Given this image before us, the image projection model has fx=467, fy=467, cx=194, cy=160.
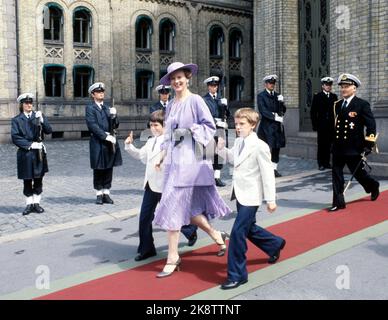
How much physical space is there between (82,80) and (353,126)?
20398 millimetres

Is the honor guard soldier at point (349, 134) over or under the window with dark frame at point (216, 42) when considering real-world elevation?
under

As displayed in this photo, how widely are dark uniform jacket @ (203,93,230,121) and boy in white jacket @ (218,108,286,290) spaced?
4622 millimetres

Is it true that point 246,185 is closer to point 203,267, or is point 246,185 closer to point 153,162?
point 203,267

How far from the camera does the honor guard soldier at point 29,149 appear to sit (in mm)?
7465

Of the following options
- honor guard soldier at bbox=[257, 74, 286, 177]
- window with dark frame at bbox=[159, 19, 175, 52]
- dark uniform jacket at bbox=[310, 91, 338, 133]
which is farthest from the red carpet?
window with dark frame at bbox=[159, 19, 175, 52]

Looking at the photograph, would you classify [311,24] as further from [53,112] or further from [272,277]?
[53,112]

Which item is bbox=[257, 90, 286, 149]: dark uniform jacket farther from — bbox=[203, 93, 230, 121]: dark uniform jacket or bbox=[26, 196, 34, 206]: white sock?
bbox=[26, 196, 34, 206]: white sock

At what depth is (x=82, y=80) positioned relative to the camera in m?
25.1

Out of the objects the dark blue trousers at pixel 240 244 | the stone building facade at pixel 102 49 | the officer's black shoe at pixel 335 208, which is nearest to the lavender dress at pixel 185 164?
the dark blue trousers at pixel 240 244

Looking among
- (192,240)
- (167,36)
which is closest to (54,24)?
(167,36)

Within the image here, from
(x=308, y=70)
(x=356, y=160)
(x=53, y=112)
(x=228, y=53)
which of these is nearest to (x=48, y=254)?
(x=356, y=160)

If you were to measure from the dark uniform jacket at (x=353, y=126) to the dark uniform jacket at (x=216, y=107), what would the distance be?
2731mm

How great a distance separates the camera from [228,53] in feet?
101

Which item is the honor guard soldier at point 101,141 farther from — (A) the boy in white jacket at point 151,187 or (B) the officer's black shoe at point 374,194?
(B) the officer's black shoe at point 374,194
